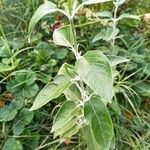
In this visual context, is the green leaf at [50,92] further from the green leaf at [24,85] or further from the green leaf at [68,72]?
the green leaf at [24,85]

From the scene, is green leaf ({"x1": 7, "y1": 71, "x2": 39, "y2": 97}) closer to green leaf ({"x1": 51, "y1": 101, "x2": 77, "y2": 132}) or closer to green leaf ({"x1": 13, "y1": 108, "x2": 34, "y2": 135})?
green leaf ({"x1": 13, "y1": 108, "x2": 34, "y2": 135})

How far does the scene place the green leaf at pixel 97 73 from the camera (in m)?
1.19

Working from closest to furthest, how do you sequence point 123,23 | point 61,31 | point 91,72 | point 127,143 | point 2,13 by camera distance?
point 91,72, point 61,31, point 127,143, point 123,23, point 2,13

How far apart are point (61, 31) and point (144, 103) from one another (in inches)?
28.7

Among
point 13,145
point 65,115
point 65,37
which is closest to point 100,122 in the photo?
point 65,115

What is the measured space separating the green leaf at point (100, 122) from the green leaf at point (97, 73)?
151 millimetres

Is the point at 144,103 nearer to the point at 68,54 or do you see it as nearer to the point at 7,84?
the point at 68,54

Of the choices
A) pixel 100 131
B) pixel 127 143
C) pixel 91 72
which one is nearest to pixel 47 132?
pixel 127 143

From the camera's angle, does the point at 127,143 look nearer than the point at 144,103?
Yes

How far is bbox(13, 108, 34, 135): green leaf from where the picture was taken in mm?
1786

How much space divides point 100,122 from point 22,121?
0.55 m

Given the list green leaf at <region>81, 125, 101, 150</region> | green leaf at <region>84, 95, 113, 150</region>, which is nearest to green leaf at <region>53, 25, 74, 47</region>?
green leaf at <region>84, 95, 113, 150</region>

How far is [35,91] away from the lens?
6.07ft

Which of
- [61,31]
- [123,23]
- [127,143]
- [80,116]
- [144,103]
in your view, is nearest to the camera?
[61,31]
